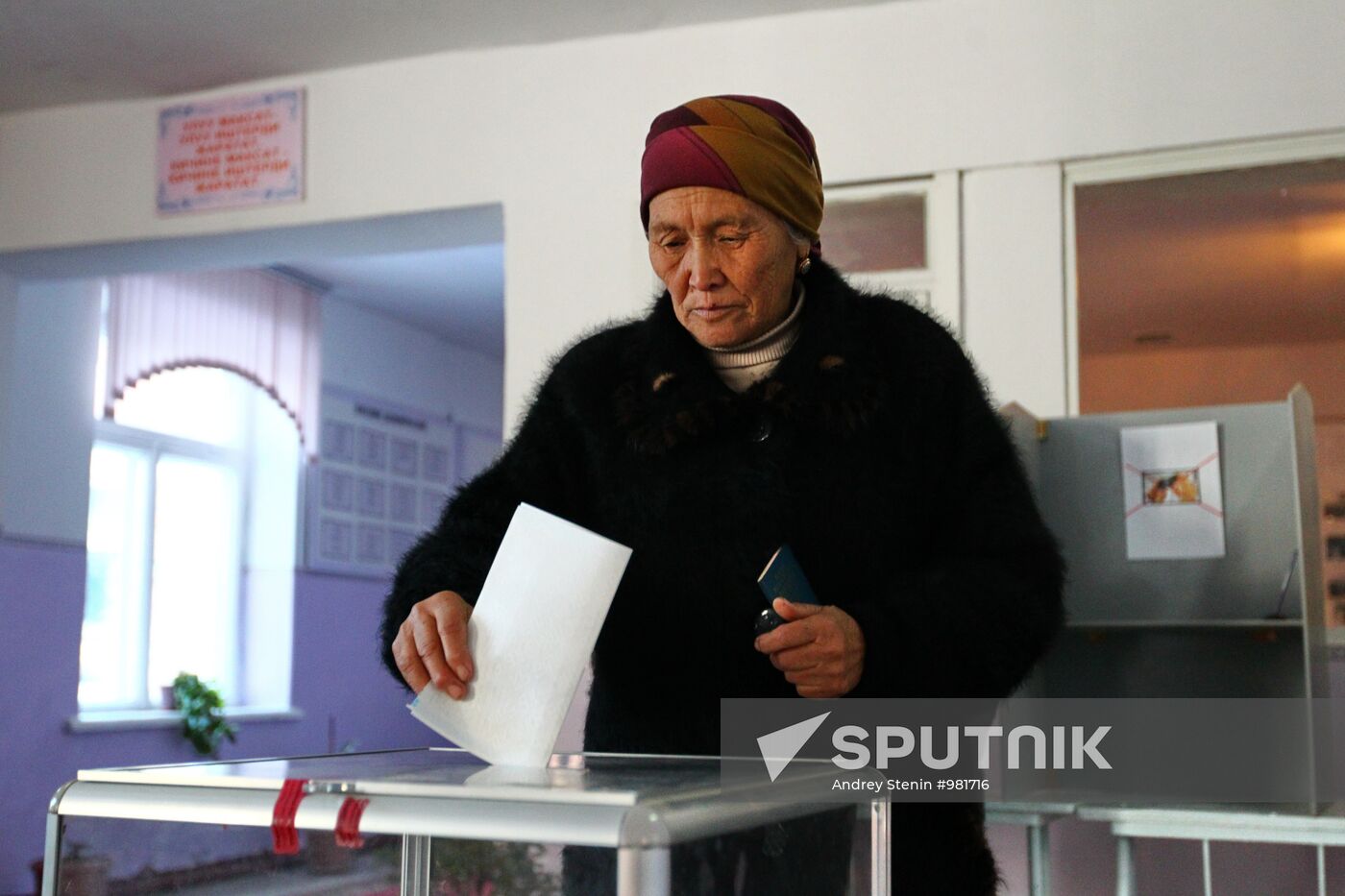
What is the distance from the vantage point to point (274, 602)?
6.86 m

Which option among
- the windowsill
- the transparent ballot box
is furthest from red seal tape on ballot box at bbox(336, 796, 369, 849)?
the windowsill

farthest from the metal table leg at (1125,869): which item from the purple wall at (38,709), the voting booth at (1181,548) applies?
the purple wall at (38,709)

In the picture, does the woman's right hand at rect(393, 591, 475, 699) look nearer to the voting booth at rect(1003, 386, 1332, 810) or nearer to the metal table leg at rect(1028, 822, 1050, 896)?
the metal table leg at rect(1028, 822, 1050, 896)

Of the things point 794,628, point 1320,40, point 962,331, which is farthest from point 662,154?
point 1320,40

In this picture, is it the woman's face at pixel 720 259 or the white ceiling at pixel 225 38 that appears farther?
the white ceiling at pixel 225 38

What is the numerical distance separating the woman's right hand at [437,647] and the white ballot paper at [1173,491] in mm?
1935

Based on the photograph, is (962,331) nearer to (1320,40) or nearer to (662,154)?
(1320,40)

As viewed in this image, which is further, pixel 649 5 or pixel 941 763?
pixel 649 5

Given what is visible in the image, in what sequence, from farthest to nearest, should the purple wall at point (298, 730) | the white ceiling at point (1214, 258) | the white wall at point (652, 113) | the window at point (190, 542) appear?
1. the window at point (190, 542)
2. the white ceiling at point (1214, 258)
3. the white wall at point (652, 113)
4. the purple wall at point (298, 730)

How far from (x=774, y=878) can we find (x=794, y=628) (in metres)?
0.28

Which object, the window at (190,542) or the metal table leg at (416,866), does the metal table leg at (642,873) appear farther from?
the window at (190,542)

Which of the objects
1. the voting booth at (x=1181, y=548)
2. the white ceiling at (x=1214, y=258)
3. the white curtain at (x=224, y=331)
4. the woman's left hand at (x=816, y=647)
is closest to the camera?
the woman's left hand at (x=816, y=647)

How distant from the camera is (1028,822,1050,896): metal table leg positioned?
7.77ft

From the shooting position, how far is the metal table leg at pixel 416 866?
3.11ft
